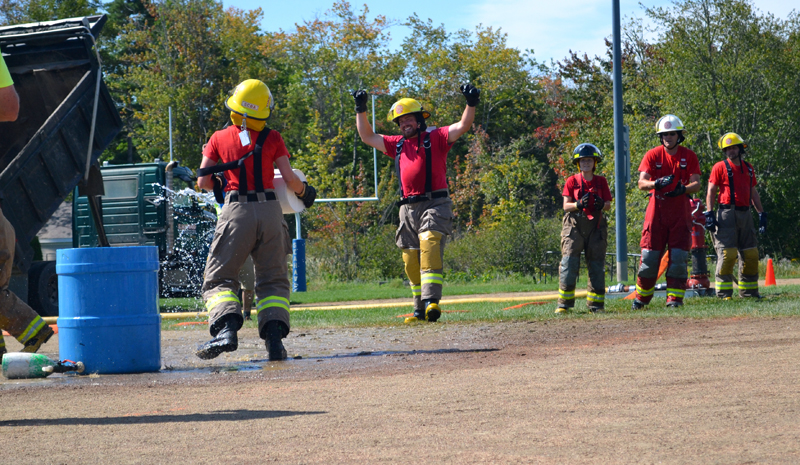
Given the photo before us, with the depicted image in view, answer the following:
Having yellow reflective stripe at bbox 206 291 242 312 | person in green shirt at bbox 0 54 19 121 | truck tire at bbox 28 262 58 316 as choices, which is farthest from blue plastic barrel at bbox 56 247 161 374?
truck tire at bbox 28 262 58 316

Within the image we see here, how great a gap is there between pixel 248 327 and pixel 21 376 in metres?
4.14

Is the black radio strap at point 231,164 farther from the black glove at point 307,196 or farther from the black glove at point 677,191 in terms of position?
the black glove at point 677,191

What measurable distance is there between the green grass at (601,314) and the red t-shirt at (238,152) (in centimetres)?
335

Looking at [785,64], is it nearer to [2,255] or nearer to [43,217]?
[43,217]

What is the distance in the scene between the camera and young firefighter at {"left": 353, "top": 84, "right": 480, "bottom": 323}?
30.6 feet

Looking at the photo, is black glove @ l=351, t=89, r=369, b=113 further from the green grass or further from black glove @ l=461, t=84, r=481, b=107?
the green grass

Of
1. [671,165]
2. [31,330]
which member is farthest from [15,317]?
[671,165]

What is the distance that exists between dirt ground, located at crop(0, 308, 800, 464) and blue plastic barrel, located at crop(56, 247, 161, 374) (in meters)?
0.22

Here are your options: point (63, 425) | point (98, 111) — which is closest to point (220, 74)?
point (98, 111)

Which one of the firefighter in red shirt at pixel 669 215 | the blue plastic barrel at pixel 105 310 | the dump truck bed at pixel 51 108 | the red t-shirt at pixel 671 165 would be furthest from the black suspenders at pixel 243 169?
the dump truck bed at pixel 51 108

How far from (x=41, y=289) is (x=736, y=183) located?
10581 mm

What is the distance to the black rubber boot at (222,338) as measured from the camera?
21.4 ft

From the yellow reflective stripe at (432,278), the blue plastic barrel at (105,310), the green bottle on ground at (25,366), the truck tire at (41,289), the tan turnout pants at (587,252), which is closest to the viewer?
the green bottle on ground at (25,366)

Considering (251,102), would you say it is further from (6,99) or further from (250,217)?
(6,99)
